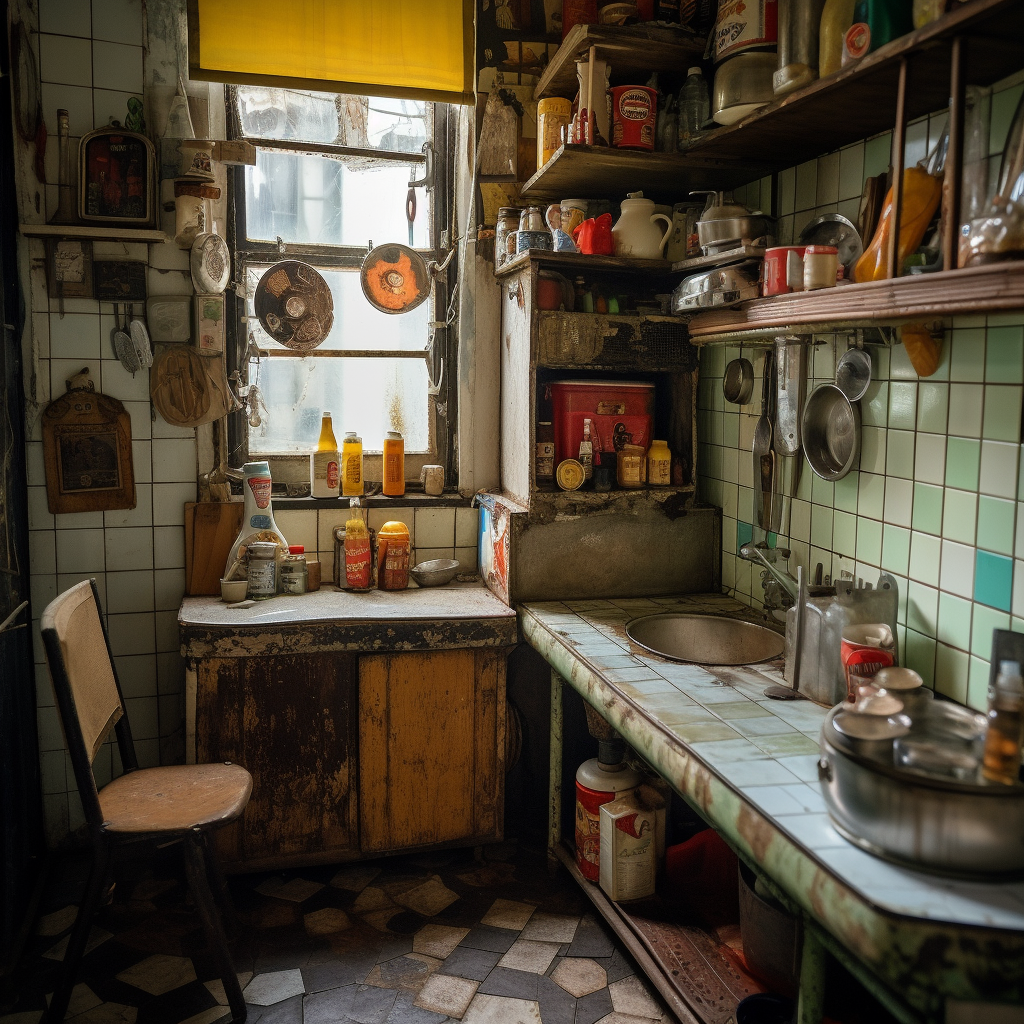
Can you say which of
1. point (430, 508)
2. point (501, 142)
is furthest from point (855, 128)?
point (430, 508)

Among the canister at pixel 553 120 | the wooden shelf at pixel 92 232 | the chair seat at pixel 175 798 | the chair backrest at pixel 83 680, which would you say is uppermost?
the canister at pixel 553 120

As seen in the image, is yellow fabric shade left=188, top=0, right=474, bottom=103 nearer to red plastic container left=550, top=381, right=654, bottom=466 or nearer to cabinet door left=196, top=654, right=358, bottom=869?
red plastic container left=550, top=381, right=654, bottom=466

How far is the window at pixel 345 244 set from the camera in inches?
119

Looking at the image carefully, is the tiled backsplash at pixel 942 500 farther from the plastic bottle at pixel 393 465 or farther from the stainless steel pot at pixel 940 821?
the plastic bottle at pixel 393 465

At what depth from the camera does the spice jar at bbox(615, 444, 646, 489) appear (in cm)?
280

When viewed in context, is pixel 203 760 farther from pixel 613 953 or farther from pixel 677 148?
pixel 677 148

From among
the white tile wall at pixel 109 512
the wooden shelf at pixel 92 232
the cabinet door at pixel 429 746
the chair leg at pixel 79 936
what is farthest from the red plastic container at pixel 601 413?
the chair leg at pixel 79 936

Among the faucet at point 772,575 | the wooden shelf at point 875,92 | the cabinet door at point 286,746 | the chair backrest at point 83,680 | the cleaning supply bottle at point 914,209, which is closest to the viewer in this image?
the wooden shelf at point 875,92

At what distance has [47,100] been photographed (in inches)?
106

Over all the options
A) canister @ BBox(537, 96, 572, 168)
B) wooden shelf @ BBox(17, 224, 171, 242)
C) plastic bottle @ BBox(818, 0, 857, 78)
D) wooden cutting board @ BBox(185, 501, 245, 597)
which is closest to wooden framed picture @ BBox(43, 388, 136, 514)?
wooden cutting board @ BBox(185, 501, 245, 597)

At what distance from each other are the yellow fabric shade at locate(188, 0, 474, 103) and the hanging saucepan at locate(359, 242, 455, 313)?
520 mm

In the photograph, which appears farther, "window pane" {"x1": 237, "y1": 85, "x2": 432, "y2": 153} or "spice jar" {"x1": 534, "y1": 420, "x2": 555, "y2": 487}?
"window pane" {"x1": 237, "y1": 85, "x2": 432, "y2": 153}

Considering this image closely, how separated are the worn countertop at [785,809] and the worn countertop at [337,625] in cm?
25

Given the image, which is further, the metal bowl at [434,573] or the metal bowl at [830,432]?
the metal bowl at [434,573]
